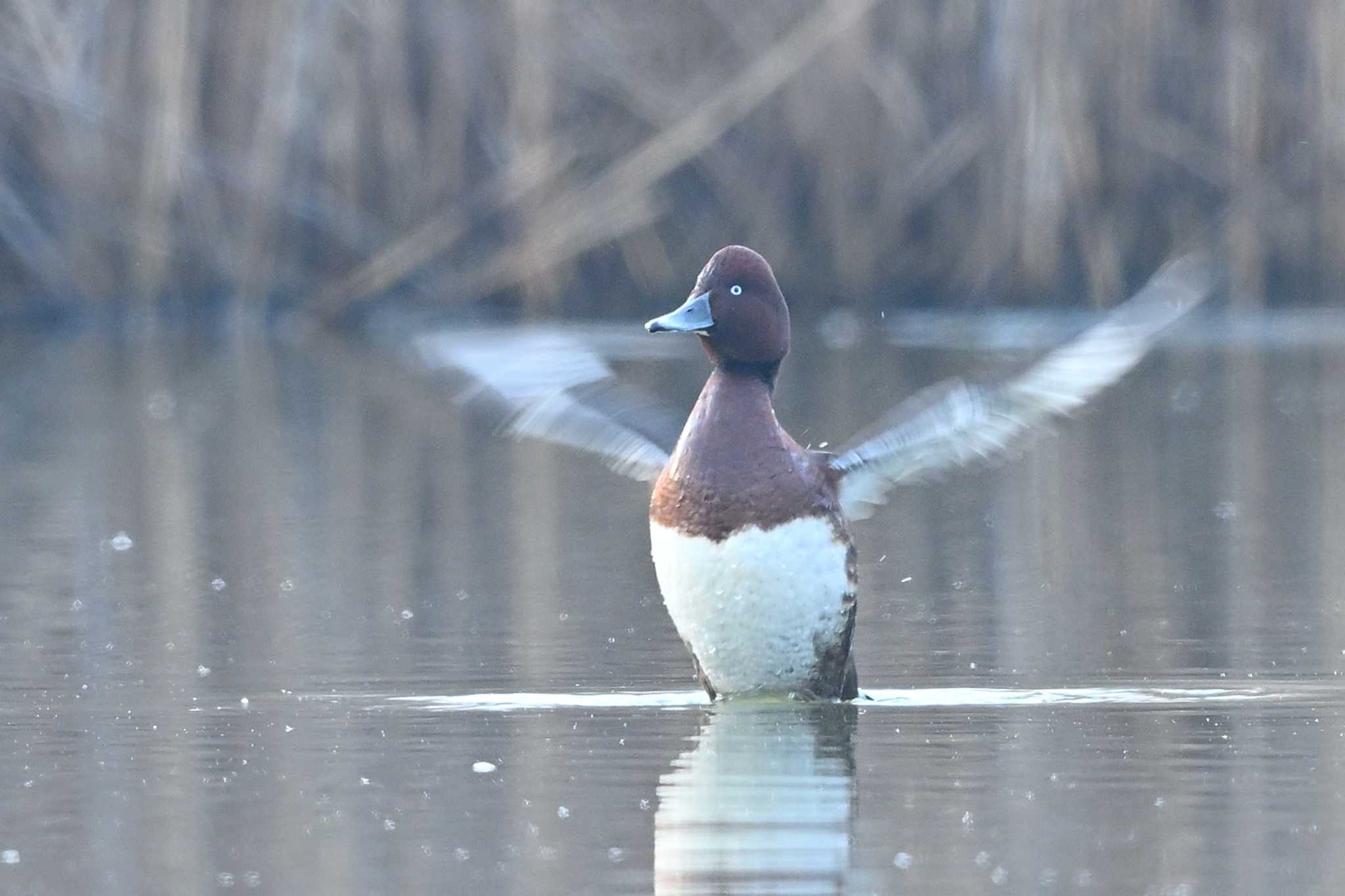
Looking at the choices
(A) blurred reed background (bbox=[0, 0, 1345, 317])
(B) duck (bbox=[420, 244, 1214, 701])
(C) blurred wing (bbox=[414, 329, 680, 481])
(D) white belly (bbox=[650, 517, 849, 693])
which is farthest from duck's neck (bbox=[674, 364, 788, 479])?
(A) blurred reed background (bbox=[0, 0, 1345, 317])

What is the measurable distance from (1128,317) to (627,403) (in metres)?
1.19

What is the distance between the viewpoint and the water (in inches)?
151

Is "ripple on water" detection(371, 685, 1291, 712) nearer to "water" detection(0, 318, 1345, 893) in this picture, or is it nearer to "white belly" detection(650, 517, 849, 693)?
"water" detection(0, 318, 1345, 893)

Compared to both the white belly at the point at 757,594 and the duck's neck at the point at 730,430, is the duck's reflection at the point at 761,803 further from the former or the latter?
the duck's neck at the point at 730,430

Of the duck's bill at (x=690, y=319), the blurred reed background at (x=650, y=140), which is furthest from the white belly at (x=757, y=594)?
the blurred reed background at (x=650, y=140)

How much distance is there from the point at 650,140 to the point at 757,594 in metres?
9.29

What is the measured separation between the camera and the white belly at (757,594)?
5.13m

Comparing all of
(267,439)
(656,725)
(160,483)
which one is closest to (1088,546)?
(656,725)

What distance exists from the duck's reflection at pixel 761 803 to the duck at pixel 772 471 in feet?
0.49

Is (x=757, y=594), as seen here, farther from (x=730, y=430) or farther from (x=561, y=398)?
(x=561, y=398)

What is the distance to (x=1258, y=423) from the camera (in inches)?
415

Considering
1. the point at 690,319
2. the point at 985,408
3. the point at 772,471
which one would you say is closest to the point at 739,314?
the point at 690,319

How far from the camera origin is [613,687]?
17.7ft

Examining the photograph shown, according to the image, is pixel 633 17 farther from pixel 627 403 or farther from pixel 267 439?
pixel 627 403
